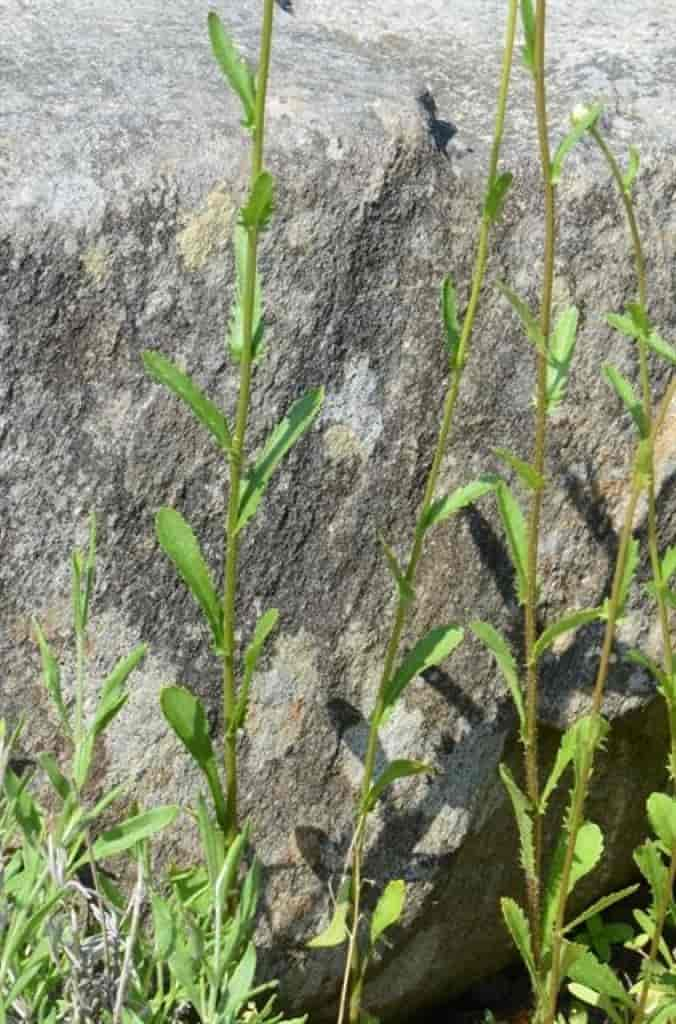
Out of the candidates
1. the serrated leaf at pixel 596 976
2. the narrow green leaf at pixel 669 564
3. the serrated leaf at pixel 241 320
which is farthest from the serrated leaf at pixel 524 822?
the serrated leaf at pixel 241 320

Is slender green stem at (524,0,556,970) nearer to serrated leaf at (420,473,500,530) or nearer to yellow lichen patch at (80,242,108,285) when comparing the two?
serrated leaf at (420,473,500,530)

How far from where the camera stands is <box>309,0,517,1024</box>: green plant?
4.75 feet

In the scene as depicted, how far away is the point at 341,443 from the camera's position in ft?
5.57

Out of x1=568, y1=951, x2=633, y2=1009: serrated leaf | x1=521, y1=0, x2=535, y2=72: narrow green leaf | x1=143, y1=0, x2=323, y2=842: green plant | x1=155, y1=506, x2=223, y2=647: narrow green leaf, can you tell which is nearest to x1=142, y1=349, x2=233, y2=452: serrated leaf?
x1=143, y1=0, x2=323, y2=842: green plant

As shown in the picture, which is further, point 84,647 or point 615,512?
point 615,512

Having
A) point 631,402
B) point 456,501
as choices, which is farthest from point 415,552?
point 631,402

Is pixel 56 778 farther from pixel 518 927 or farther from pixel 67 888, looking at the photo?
pixel 518 927

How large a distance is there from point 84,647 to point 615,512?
2.18 feet

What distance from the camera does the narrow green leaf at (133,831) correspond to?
1.48 m

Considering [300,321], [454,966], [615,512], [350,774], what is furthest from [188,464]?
[454,966]

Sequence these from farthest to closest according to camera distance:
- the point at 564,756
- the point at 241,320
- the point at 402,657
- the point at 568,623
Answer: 1. the point at 402,657
2. the point at 564,756
3. the point at 568,623
4. the point at 241,320

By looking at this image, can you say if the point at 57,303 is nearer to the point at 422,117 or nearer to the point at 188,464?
the point at 188,464

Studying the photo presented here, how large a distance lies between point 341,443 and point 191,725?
1.27ft

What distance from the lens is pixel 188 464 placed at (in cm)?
165
